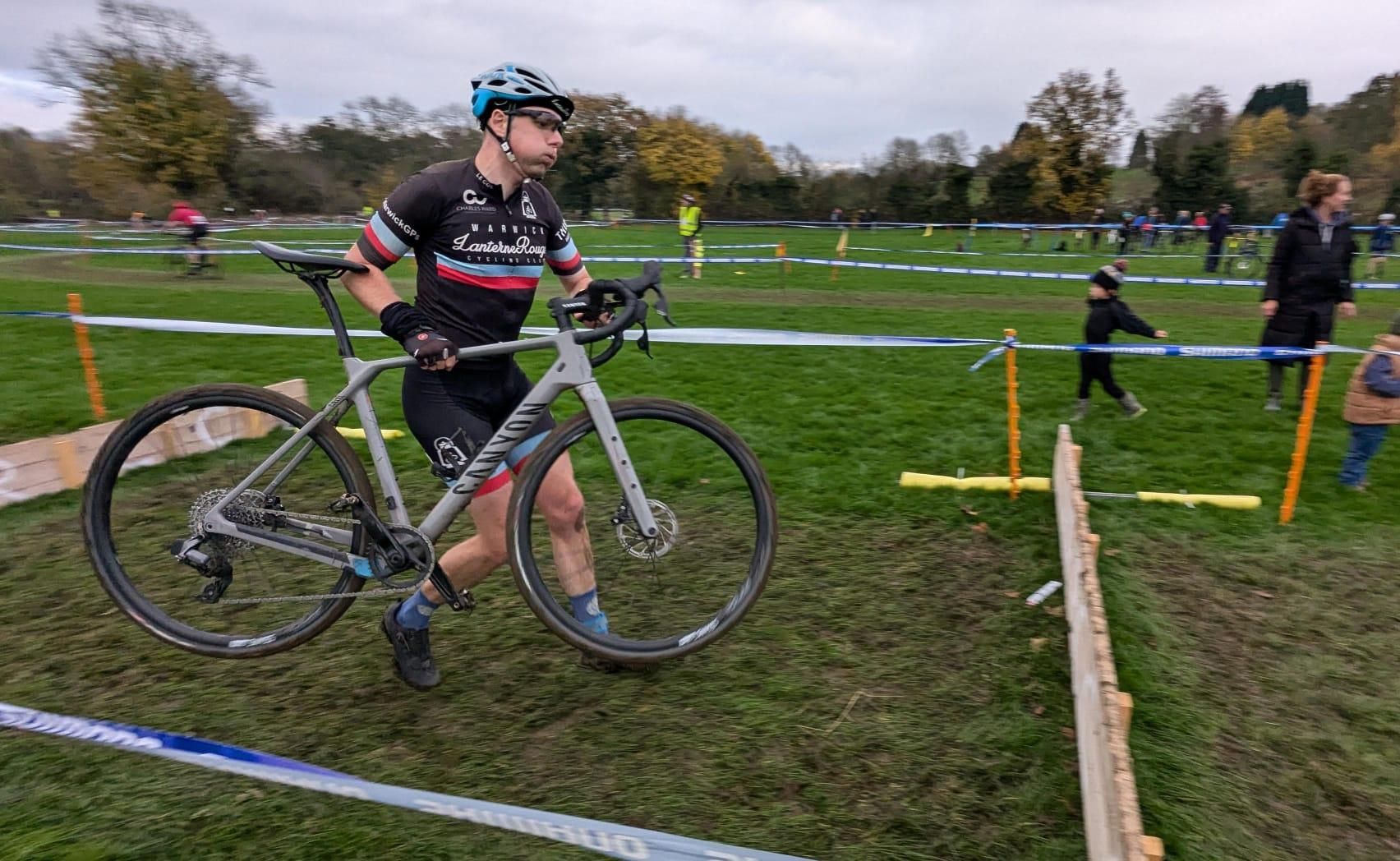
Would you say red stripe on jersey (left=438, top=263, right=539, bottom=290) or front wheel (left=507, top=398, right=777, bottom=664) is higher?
red stripe on jersey (left=438, top=263, right=539, bottom=290)

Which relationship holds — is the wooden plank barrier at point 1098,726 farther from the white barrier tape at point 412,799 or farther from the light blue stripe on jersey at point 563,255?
the light blue stripe on jersey at point 563,255

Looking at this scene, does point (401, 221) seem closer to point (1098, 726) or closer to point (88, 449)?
point (1098, 726)

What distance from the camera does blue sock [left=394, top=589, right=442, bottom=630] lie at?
3.15 metres

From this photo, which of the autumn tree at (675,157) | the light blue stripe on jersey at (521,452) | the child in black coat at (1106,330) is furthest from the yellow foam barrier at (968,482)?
the autumn tree at (675,157)

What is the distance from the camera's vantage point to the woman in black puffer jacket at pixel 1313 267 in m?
6.76

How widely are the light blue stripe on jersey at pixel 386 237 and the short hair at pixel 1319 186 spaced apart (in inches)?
283

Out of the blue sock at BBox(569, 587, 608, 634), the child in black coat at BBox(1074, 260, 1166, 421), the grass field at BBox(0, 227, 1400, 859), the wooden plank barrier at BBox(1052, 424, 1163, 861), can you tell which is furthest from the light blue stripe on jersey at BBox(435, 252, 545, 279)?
the child in black coat at BBox(1074, 260, 1166, 421)

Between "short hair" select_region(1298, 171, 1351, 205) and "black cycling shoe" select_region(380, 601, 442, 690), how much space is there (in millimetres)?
7476

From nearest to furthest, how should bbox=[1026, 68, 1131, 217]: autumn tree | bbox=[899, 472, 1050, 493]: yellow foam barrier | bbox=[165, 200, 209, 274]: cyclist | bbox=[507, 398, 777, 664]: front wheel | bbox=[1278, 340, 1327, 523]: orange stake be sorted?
1. bbox=[507, 398, 777, 664]: front wheel
2. bbox=[1278, 340, 1327, 523]: orange stake
3. bbox=[899, 472, 1050, 493]: yellow foam barrier
4. bbox=[165, 200, 209, 274]: cyclist
5. bbox=[1026, 68, 1131, 217]: autumn tree

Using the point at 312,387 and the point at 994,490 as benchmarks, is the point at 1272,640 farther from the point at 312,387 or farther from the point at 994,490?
the point at 312,387

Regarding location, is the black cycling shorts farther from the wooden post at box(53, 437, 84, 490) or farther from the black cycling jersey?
the wooden post at box(53, 437, 84, 490)

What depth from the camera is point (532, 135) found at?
2785mm

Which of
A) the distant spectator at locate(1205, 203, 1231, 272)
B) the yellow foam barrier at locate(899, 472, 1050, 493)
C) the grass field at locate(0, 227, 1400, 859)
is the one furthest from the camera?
the distant spectator at locate(1205, 203, 1231, 272)

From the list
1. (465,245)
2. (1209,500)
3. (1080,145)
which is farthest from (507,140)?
(1080,145)
